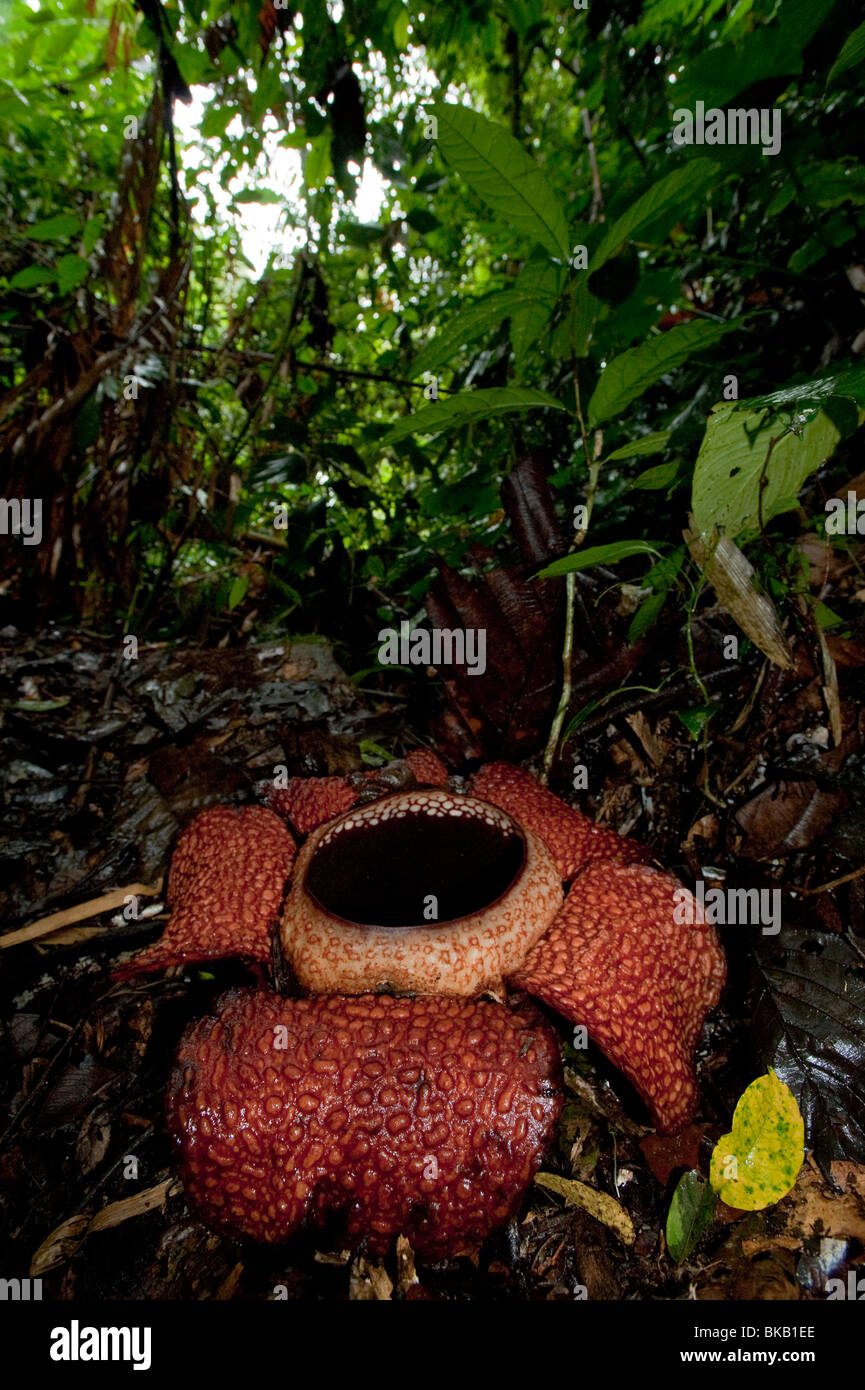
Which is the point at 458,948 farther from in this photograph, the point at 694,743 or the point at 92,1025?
the point at 694,743

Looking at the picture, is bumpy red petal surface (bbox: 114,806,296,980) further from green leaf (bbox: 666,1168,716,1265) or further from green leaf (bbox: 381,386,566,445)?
green leaf (bbox: 381,386,566,445)

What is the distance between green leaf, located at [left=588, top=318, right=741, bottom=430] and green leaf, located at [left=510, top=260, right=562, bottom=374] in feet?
1.06

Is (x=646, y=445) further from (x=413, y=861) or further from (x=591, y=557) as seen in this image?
(x=413, y=861)

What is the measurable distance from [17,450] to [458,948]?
3.61 metres

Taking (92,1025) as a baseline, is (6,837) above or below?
above

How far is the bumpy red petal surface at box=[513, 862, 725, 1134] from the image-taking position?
5.01ft

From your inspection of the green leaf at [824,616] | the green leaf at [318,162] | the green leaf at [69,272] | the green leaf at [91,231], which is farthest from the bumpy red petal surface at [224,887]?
the green leaf at [318,162]

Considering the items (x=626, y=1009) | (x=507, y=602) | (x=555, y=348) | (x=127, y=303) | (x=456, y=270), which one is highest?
(x=456, y=270)

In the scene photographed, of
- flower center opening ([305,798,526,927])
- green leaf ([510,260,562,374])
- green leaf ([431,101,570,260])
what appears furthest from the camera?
flower center opening ([305,798,526,927])

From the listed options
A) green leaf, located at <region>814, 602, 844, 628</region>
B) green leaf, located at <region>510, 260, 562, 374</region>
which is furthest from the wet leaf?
green leaf, located at <region>510, 260, 562, 374</region>
